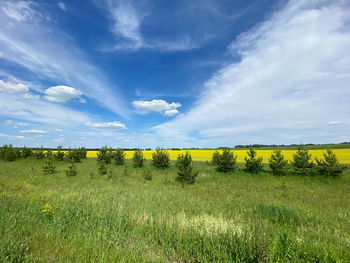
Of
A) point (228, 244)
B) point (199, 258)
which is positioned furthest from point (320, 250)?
point (199, 258)

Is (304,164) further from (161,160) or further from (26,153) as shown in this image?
(26,153)

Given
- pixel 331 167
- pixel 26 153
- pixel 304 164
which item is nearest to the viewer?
pixel 331 167

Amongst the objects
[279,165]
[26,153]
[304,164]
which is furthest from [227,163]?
[26,153]

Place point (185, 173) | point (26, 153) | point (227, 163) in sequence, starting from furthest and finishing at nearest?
point (26, 153), point (227, 163), point (185, 173)

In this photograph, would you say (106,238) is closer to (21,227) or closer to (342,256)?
(21,227)

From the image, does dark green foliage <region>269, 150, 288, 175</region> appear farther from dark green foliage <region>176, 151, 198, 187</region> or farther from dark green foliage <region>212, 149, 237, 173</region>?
dark green foliage <region>176, 151, 198, 187</region>

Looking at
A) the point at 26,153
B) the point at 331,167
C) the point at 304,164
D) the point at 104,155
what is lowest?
the point at 331,167

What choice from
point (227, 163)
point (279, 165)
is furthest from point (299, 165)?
point (227, 163)

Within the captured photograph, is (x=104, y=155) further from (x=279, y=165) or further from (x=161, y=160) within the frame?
(x=279, y=165)

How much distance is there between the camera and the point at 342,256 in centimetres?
302

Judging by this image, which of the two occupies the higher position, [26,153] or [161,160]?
[26,153]

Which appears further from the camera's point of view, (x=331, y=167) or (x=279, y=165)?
(x=279, y=165)

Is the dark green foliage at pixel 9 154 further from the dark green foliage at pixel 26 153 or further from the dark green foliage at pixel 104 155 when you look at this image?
the dark green foliage at pixel 104 155

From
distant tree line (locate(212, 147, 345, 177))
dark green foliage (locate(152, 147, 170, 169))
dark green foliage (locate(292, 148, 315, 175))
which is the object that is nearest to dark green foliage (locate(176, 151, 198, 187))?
distant tree line (locate(212, 147, 345, 177))
